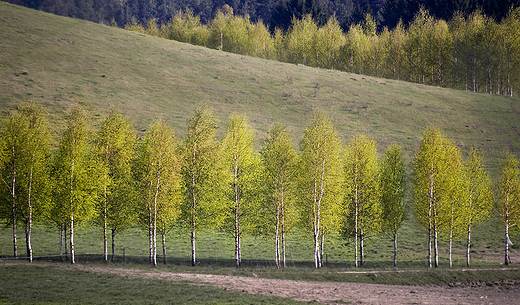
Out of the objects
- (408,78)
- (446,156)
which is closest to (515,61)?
(408,78)

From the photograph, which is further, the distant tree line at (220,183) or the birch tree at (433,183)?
the birch tree at (433,183)

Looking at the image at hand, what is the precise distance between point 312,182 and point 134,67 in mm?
76604

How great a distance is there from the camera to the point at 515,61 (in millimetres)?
104188

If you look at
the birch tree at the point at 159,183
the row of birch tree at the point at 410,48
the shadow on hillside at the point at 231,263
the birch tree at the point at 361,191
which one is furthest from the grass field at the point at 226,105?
the row of birch tree at the point at 410,48

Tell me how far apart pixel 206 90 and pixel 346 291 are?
244 feet

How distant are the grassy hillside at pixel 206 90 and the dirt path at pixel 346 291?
82.5ft

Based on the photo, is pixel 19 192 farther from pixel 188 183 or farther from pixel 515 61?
pixel 515 61

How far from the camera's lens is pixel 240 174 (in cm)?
3969

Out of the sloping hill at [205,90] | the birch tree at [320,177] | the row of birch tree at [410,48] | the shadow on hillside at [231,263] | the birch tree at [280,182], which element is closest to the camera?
the shadow on hillside at [231,263]

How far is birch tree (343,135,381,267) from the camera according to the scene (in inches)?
1631

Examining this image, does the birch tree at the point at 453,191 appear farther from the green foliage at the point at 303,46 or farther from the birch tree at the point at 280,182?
the green foliage at the point at 303,46

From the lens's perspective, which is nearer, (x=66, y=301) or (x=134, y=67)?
(x=66, y=301)

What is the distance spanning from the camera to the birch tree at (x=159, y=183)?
120 feet

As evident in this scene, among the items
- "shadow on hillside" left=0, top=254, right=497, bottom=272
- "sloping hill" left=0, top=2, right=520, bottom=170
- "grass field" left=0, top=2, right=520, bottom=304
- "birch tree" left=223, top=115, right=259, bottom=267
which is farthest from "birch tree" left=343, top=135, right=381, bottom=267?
"sloping hill" left=0, top=2, right=520, bottom=170
